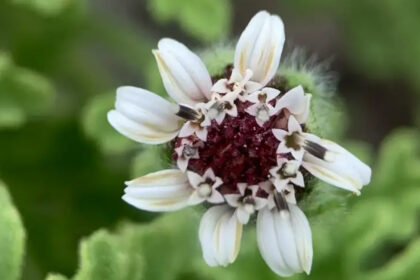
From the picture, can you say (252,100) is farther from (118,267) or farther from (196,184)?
(118,267)

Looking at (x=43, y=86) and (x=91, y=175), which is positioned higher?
(x=43, y=86)

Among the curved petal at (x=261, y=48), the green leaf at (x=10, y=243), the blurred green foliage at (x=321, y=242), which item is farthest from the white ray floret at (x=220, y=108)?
the green leaf at (x=10, y=243)

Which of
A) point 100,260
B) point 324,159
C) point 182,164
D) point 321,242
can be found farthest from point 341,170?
point 321,242

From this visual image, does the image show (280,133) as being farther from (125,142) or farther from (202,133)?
(125,142)

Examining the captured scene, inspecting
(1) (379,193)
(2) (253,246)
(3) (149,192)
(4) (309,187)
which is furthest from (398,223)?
(3) (149,192)

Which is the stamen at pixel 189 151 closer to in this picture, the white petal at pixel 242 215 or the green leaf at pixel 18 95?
the white petal at pixel 242 215

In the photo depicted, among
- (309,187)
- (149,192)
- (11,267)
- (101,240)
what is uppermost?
(309,187)

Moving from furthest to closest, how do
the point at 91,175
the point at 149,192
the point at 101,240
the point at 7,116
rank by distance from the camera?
the point at 91,175 → the point at 7,116 → the point at 101,240 → the point at 149,192
